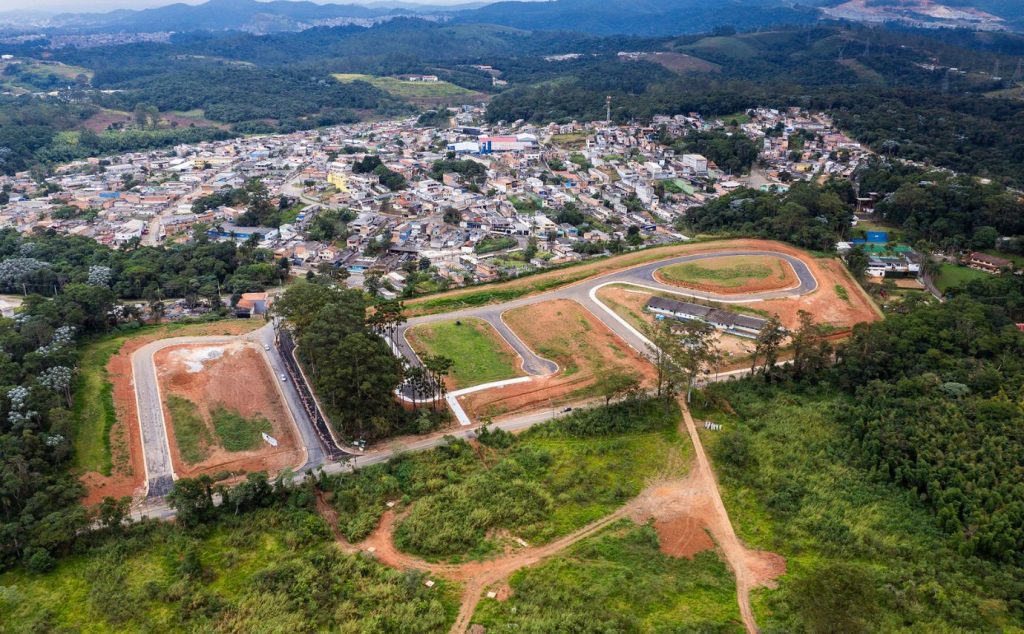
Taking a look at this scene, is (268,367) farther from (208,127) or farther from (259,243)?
(208,127)

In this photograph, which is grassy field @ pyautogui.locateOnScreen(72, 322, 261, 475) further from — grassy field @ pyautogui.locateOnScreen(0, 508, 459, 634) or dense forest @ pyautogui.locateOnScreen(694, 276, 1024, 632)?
dense forest @ pyautogui.locateOnScreen(694, 276, 1024, 632)

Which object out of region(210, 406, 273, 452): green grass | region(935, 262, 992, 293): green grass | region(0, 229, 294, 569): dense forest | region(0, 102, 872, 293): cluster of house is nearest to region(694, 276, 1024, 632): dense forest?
region(935, 262, 992, 293): green grass

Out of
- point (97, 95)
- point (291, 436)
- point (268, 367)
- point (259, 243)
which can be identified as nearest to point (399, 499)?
point (291, 436)

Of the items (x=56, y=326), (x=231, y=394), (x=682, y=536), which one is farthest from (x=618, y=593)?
(x=56, y=326)

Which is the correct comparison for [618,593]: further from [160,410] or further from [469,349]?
[160,410]

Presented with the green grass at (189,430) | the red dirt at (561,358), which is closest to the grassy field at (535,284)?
the red dirt at (561,358)
